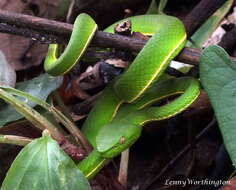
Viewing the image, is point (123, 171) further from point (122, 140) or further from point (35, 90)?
point (35, 90)

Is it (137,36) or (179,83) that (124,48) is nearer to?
(137,36)

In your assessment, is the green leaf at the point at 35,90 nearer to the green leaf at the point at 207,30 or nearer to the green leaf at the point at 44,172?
the green leaf at the point at 44,172

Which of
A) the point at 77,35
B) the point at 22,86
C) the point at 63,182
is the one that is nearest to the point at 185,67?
the point at 77,35

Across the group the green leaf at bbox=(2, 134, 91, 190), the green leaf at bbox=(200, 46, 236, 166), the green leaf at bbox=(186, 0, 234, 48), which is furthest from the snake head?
the green leaf at bbox=(186, 0, 234, 48)

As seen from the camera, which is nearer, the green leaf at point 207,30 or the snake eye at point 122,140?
the snake eye at point 122,140

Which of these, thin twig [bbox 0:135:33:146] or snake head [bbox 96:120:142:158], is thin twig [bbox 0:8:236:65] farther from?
thin twig [bbox 0:135:33:146]

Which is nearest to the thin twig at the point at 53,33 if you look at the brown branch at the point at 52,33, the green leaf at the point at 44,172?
the brown branch at the point at 52,33

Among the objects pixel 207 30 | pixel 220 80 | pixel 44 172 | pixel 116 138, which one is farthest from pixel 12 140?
pixel 207 30
